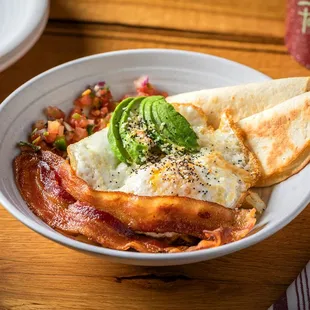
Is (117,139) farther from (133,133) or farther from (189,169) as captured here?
(189,169)

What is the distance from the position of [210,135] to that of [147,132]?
0.23 metres

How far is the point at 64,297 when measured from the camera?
A: 205 cm

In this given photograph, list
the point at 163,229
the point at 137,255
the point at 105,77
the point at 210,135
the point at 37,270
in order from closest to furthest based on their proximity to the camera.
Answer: the point at 137,255
the point at 163,229
the point at 37,270
the point at 210,135
the point at 105,77

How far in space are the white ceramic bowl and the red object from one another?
1.96 ft

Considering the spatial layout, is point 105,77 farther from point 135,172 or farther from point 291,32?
point 291,32

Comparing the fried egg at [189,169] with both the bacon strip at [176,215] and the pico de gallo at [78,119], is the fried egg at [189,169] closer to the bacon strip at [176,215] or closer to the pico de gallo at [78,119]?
the bacon strip at [176,215]

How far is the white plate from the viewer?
2775mm

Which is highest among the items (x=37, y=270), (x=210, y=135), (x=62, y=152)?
(x=210, y=135)

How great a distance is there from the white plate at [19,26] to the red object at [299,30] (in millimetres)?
1218

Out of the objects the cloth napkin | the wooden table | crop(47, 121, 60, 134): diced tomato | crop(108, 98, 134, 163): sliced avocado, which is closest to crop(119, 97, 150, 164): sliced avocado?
crop(108, 98, 134, 163): sliced avocado

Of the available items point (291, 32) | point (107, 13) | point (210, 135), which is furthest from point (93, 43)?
point (210, 135)

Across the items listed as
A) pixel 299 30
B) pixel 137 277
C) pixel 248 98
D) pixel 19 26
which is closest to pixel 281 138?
pixel 248 98

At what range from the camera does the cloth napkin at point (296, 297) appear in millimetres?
1996

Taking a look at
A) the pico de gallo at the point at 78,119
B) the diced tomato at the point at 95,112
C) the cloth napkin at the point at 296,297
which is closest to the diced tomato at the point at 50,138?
the pico de gallo at the point at 78,119
